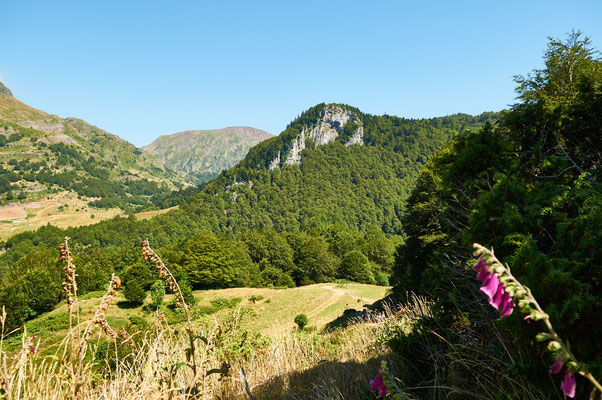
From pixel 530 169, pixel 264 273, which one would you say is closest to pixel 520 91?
pixel 530 169

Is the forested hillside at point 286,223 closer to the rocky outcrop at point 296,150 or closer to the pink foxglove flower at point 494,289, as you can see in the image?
the rocky outcrop at point 296,150

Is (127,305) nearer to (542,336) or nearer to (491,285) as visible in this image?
(491,285)

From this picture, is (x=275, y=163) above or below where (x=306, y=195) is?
above

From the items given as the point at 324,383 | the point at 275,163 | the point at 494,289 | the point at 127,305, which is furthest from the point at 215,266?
the point at 275,163

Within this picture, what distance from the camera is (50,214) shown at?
159 meters

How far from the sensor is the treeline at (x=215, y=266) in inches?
1233

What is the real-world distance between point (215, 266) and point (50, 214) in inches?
6560

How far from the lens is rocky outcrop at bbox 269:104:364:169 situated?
17923cm

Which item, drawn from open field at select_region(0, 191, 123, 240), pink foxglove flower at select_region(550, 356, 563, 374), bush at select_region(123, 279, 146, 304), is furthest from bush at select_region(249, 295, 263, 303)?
open field at select_region(0, 191, 123, 240)

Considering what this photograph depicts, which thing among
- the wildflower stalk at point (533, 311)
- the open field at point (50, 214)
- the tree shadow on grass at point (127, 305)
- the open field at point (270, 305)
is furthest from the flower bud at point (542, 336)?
the open field at point (50, 214)

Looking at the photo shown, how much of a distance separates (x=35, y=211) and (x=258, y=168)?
415ft

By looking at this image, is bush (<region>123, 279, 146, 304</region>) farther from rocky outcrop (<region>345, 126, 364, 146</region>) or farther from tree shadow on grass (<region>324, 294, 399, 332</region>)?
rocky outcrop (<region>345, 126, 364, 146</region>)

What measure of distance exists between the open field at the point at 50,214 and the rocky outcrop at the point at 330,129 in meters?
117

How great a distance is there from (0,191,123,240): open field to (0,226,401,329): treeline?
100 meters
